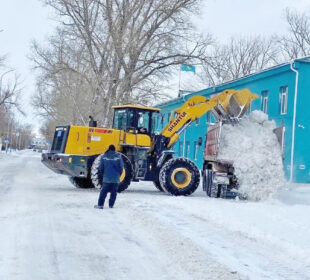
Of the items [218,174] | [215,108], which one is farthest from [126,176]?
[215,108]

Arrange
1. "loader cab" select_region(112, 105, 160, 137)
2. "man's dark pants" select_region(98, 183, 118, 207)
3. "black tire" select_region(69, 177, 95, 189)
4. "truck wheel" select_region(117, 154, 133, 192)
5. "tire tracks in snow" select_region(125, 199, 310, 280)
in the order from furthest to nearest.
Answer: "black tire" select_region(69, 177, 95, 189) < "loader cab" select_region(112, 105, 160, 137) < "truck wheel" select_region(117, 154, 133, 192) < "man's dark pants" select_region(98, 183, 118, 207) < "tire tracks in snow" select_region(125, 199, 310, 280)

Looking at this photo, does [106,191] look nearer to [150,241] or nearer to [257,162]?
[150,241]

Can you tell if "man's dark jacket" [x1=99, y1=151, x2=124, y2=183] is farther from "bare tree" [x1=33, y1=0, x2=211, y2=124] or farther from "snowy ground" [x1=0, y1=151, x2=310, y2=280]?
"bare tree" [x1=33, y1=0, x2=211, y2=124]

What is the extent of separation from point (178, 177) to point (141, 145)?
1.67 metres

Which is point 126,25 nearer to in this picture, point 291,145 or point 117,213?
point 291,145

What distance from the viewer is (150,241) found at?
8.88 meters

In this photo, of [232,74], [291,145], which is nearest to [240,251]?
[291,145]

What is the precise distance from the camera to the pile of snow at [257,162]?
650 inches

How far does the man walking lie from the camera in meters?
13.1

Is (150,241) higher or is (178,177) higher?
(178,177)

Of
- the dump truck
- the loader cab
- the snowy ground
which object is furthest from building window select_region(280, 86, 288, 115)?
the snowy ground

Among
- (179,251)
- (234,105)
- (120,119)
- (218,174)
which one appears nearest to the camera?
(179,251)

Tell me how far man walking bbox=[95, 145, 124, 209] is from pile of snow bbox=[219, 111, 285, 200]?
186 inches

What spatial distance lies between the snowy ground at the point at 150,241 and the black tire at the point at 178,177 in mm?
4038
